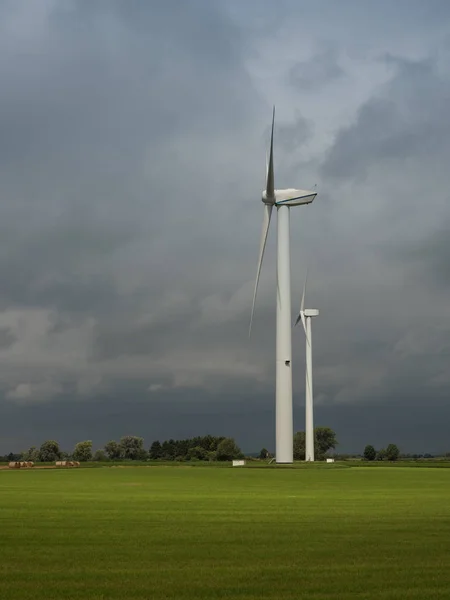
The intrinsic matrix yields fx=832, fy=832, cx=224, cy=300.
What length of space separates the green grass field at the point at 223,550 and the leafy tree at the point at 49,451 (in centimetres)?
14639

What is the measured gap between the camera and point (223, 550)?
20250 mm

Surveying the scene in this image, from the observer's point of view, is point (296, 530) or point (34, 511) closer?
point (296, 530)

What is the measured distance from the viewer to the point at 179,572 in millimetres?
17172

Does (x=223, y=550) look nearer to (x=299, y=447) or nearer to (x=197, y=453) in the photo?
(x=197, y=453)

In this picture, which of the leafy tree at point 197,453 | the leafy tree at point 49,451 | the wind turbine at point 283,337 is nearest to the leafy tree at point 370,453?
the leafy tree at point 197,453

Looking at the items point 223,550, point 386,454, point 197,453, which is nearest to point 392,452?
point 386,454

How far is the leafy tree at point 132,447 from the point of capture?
179250 millimetres

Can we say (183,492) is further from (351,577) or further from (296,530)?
(351,577)

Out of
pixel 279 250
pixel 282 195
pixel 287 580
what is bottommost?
pixel 287 580

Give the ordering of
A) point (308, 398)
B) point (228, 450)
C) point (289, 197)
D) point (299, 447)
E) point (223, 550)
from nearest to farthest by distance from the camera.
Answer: point (223, 550) → point (289, 197) → point (308, 398) → point (228, 450) → point (299, 447)

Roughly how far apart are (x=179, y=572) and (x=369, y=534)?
8282mm

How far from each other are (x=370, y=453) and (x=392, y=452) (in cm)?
636

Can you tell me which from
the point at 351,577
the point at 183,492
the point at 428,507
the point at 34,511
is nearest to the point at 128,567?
the point at 351,577

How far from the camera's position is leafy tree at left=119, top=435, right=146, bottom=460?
179250 millimetres
